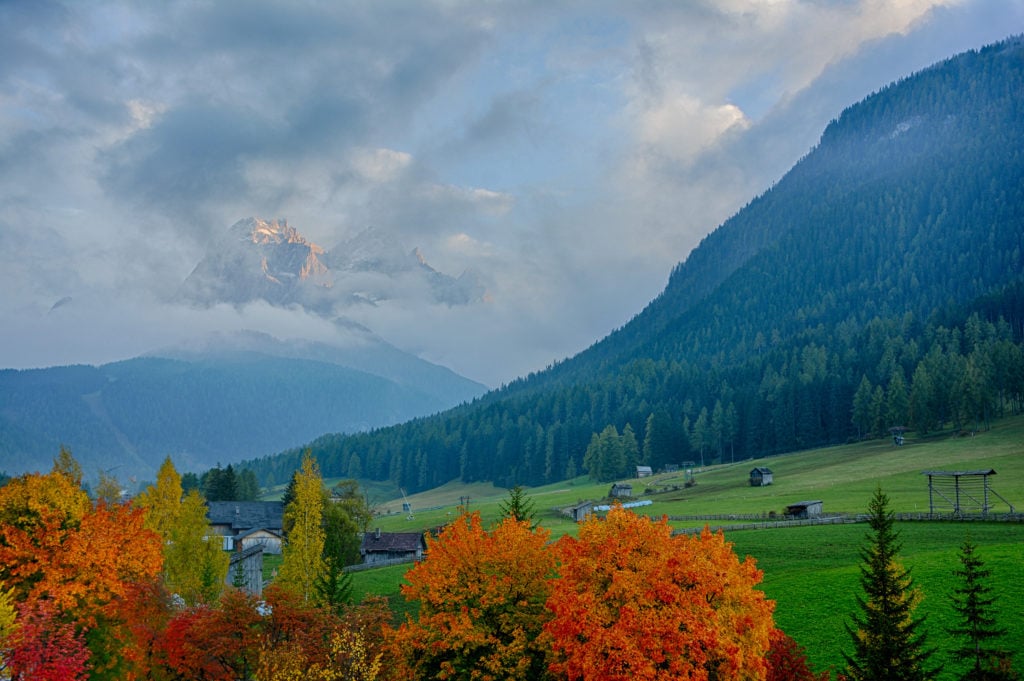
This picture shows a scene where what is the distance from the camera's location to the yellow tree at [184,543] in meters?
65.1

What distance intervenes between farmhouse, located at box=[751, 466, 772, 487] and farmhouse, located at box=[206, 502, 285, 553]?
73200 millimetres

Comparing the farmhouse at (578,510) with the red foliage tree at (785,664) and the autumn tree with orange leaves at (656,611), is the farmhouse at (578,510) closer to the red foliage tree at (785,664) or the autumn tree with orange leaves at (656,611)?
the red foliage tree at (785,664)

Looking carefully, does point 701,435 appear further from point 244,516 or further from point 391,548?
point 244,516

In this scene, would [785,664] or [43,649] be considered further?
[43,649]

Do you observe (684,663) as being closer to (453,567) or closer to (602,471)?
(453,567)

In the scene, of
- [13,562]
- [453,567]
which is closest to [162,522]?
[13,562]

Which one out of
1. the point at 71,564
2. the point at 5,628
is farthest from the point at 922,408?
the point at 5,628

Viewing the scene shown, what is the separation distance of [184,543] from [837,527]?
58.9m

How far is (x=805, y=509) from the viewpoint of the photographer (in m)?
84.6

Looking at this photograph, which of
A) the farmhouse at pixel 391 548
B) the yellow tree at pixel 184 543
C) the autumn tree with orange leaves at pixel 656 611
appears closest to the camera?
the autumn tree with orange leaves at pixel 656 611

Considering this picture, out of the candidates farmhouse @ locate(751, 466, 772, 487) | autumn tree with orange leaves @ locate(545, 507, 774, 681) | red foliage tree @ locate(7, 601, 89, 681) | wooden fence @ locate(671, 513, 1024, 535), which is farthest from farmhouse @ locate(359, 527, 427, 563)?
autumn tree with orange leaves @ locate(545, 507, 774, 681)

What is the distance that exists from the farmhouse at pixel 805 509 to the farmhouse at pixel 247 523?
71035 mm

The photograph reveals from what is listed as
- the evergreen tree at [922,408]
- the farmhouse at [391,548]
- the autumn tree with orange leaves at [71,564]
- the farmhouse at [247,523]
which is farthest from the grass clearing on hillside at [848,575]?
the evergreen tree at [922,408]

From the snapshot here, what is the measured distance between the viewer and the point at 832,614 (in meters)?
43.1
